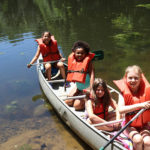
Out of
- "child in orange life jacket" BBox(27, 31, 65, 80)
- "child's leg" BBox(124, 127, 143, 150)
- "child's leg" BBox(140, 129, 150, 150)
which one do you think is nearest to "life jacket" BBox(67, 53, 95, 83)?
"child in orange life jacket" BBox(27, 31, 65, 80)

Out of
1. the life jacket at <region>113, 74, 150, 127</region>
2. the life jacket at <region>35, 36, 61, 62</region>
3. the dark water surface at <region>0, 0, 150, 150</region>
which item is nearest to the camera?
the life jacket at <region>113, 74, 150, 127</region>

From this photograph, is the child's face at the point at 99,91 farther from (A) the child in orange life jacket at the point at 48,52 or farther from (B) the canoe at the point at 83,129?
(A) the child in orange life jacket at the point at 48,52

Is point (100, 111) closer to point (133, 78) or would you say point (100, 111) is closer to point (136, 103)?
point (136, 103)

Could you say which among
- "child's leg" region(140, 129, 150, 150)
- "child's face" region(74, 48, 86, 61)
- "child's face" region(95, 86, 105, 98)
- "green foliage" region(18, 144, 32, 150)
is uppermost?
"child's face" region(74, 48, 86, 61)

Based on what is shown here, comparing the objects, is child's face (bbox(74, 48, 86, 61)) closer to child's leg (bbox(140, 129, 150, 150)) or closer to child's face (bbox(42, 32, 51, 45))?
child's face (bbox(42, 32, 51, 45))

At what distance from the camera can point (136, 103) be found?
3.15 m

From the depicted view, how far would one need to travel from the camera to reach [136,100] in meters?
3.14

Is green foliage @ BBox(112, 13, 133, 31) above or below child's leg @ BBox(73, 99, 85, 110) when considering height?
above

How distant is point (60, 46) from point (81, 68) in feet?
17.2

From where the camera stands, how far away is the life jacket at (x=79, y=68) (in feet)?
14.6

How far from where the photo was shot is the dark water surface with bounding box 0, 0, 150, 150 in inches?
187

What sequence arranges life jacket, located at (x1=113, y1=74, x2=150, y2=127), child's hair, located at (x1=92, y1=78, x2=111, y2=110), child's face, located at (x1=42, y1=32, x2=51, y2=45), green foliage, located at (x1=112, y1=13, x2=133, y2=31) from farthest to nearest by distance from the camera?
green foliage, located at (x1=112, y1=13, x2=133, y2=31), child's face, located at (x1=42, y1=32, x2=51, y2=45), child's hair, located at (x1=92, y1=78, x2=111, y2=110), life jacket, located at (x1=113, y1=74, x2=150, y2=127)

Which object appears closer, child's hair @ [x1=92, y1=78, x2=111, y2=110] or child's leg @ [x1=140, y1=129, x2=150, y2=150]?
child's leg @ [x1=140, y1=129, x2=150, y2=150]

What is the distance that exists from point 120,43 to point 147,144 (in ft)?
22.1
